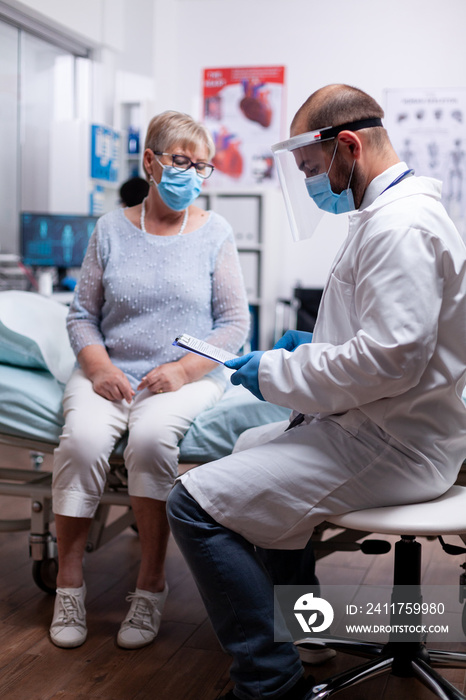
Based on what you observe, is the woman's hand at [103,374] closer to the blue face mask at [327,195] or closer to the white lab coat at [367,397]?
the white lab coat at [367,397]

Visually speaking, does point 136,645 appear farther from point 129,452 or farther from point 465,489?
point 465,489

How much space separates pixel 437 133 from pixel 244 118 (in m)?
1.25

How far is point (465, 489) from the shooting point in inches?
51.4

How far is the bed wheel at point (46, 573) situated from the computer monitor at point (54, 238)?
2113 mm

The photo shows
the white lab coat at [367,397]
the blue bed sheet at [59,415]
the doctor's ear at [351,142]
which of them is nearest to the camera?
the white lab coat at [367,397]

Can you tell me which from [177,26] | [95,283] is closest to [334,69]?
[177,26]

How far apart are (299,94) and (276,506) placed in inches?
159

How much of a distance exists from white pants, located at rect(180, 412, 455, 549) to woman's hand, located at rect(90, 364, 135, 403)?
0.53m

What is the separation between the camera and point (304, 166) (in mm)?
1325

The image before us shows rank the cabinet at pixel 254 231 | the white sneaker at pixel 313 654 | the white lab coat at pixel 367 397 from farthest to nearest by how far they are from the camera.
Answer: the cabinet at pixel 254 231 < the white sneaker at pixel 313 654 < the white lab coat at pixel 367 397

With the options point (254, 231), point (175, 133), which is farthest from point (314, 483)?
point (254, 231)

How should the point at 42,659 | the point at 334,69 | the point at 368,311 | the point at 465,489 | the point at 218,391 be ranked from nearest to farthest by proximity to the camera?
1. the point at 368,311
2. the point at 465,489
3. the point at 42,659
4. the point at 218,391
5. the point at 334,69

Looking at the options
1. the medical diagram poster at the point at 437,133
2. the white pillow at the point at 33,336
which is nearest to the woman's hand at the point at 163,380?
the white pillow at the point at 33,336

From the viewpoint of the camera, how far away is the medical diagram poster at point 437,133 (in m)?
4.55
